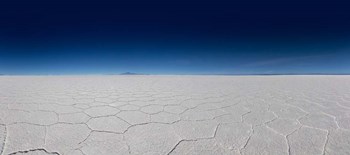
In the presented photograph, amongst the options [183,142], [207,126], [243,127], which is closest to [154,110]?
[207,126]

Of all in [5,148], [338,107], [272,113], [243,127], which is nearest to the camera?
[5,148]

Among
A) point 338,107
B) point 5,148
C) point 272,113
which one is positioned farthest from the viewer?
point 338,107

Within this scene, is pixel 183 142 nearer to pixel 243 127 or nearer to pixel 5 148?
pixel 243 127

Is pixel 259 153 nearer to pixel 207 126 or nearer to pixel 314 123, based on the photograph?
pixel 207 126

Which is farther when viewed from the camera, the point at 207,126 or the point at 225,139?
the point at 207,126

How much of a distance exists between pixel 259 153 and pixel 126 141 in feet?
2.70

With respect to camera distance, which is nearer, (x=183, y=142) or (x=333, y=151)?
(x=333, y=151)

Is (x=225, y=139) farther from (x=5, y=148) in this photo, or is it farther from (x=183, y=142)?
(x=5, y=148)

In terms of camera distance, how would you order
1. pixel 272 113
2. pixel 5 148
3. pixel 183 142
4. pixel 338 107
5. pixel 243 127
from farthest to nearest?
pixel 338 107, pixel 272 113, pixel 243 127, pixel 183 142, pixel 5 148

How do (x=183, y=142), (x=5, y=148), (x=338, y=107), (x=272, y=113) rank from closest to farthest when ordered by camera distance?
(x=5, y=148)
(x=183, y=142)
(x=272, y=113)
(x=338, y=107)

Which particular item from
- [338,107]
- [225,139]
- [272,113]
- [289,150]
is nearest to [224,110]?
[272,113]

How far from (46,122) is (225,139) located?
1428 millimetres

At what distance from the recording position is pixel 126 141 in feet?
3.59

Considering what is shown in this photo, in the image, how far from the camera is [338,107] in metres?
2.01
